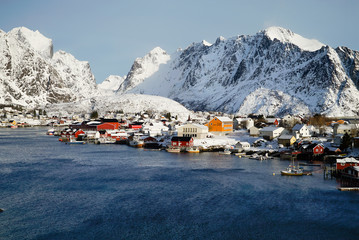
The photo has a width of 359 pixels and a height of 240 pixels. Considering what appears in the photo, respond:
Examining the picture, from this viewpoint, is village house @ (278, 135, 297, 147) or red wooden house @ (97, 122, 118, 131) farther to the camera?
red wooden house @ (97, 122, 118, 131)

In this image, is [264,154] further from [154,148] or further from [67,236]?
[67,236]

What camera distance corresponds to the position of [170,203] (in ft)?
103

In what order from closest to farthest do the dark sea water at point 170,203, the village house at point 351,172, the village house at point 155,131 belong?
1. the dark sea water at point 170,203
2. the village house at point 351,172
3. the village house at point 155,131

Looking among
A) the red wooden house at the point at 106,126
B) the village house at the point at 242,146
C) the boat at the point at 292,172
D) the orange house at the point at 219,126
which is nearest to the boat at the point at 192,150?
the village house at the point at 242,146

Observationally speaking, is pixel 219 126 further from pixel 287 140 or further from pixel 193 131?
pixel 287 140

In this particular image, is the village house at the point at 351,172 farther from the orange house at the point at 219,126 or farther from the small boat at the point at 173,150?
the orange house at the point at 219,126

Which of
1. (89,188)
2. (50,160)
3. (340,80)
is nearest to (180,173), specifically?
(89,188)

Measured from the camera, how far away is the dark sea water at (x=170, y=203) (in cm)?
2525

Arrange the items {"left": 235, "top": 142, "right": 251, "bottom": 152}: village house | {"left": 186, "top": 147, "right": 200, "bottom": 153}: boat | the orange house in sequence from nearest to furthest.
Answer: {"left": 235, "top": 142, "right": 251, "bottom": 152}: village house → {"left": 186, "top": 147, "right": 200, "bottom": 153}: boat → the orange house

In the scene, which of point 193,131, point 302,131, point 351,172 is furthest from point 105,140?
point 351,172

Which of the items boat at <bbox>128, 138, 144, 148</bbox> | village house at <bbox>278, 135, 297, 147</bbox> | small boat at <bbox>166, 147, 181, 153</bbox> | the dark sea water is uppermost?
village house at <bbox>278, 135, 297, 147</bbox>

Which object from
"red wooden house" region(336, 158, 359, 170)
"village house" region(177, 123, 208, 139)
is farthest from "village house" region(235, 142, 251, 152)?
"red wooden house" region(336, 158, 359, 170)

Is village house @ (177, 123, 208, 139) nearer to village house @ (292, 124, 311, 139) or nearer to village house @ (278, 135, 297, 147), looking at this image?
village house @ (278, 135, 297, 147)

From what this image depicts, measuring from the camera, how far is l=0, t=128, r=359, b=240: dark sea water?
25.2 m
